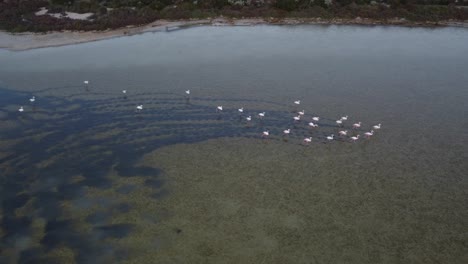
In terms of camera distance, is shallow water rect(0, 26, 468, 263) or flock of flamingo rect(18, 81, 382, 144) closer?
shallow water rect(0, 26, 468, 263)

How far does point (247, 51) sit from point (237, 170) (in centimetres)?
1241

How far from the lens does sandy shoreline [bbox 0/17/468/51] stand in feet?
92.2

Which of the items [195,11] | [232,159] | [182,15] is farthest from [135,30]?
[232,159]

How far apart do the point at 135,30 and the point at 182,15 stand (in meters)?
4.27

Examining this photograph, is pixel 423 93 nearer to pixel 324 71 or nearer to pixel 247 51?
pixel 324 71

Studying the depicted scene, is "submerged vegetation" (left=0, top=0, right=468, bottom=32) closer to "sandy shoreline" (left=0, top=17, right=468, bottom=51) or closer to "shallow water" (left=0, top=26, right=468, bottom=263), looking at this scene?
"sandy shoreline" (left=0, top=17, right=468, bottom=51)

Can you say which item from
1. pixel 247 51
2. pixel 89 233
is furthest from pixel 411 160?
pixel 247 51

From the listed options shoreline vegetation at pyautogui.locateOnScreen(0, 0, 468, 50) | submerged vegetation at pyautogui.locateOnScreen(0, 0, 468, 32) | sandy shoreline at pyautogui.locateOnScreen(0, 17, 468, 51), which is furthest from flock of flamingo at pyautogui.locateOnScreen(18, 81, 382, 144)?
submerged vegetation at pyautogui.locateOnScreen(0, 0, 468, 32)

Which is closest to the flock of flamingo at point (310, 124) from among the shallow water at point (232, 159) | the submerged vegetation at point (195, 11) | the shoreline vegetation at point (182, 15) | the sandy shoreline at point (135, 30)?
the shallow water at point (232, 159)

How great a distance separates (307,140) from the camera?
16.1 m

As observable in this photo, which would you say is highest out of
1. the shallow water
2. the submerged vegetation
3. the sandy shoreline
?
the submerged vegetation

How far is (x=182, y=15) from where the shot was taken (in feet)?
109

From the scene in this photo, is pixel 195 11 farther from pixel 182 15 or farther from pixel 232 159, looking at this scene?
pixel 232 159

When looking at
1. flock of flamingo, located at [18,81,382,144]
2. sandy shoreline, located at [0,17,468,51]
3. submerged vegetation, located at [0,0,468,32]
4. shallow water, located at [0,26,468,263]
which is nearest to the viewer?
shallow water, located at [0,26,468,263]
